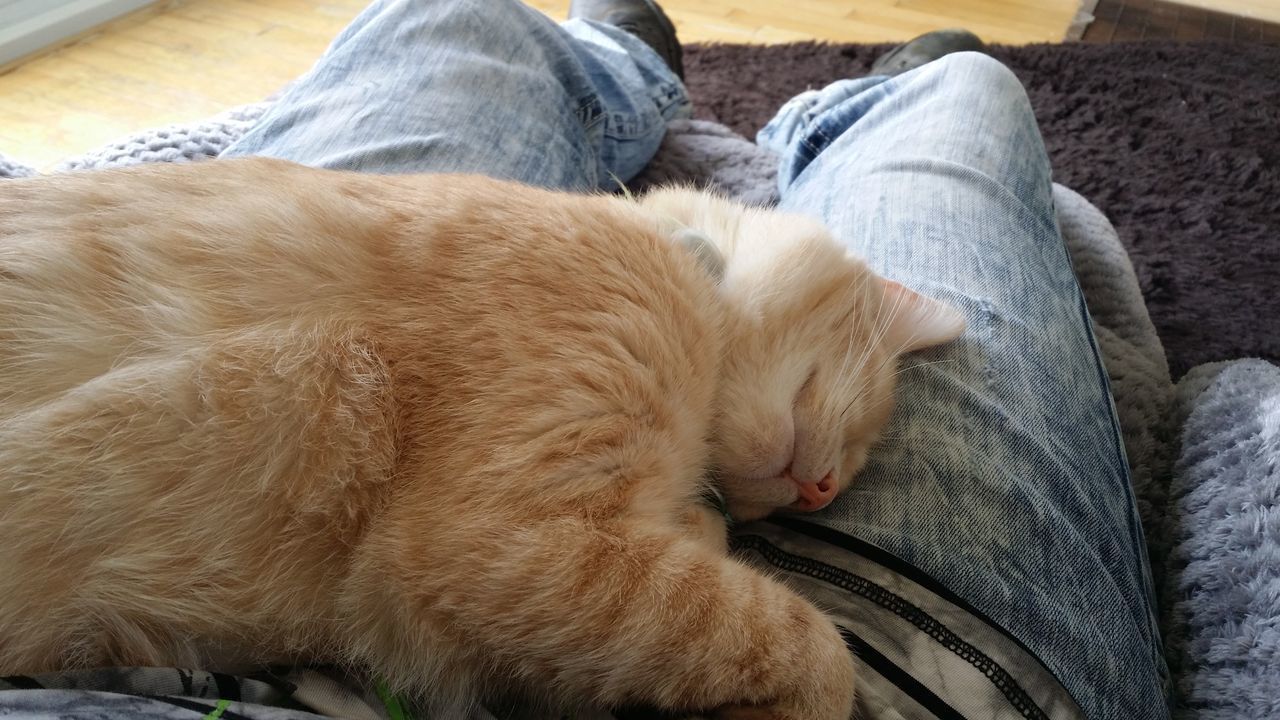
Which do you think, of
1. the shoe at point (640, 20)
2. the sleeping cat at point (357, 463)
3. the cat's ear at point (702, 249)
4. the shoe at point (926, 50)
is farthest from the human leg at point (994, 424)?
the shoe at point (640, 20)

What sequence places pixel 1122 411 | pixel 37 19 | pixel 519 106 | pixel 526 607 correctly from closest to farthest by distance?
pixel 526 607 < pixel 1122 411 < pixel 519 106 < pixel 37 19

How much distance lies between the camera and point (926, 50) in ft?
7.25

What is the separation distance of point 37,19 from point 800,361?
10.2 ft

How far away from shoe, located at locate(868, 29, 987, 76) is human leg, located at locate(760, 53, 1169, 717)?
0.62 metres

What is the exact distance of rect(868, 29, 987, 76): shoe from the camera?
2.18m

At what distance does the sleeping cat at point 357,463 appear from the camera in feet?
2.18

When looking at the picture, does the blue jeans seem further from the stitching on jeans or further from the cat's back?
the cat's back

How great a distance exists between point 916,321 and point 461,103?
894mm

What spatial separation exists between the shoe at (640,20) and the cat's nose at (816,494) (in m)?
1.59

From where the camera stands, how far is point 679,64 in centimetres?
237

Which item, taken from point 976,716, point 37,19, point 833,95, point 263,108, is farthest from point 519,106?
point 37,19

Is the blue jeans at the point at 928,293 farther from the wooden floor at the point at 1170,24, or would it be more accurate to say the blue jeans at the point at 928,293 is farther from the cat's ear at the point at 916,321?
the wooden floor at the point at 1170,24

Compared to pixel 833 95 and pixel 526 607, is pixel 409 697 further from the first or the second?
pixel 833 95

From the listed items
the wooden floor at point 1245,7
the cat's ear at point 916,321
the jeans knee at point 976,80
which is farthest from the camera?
the wooden floor at point 1245,7
